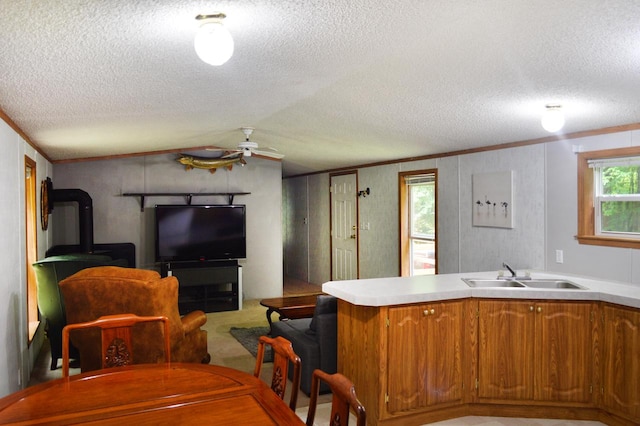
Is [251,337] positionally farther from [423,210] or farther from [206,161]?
[206,161]

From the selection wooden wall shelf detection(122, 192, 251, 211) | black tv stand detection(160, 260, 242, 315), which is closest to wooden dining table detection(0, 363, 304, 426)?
black tv stand detection(160, 260, 242, 315)

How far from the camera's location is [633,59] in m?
2.52

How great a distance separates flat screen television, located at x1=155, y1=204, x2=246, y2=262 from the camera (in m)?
7.01

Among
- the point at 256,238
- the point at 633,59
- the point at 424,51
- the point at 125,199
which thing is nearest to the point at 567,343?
the point at 633,59

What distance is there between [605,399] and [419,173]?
12.1ft

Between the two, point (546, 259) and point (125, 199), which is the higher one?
point (125, 199)

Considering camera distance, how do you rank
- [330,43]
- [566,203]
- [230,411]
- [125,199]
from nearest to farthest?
1. [230,411]
2. [330,43]
3. [566,203]
4. [125,199]

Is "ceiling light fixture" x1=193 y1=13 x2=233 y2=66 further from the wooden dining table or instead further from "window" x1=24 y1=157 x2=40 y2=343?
"window" x1=24 y1=157 x2=40 y2=343

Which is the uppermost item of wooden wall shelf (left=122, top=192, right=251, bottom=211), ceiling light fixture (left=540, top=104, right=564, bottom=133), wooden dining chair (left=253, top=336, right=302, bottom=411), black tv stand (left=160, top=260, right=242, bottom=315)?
ceiling light fixture (left=540, top=104, right=564, bottom=133)

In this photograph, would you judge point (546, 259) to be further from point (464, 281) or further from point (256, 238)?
point (256, 238)

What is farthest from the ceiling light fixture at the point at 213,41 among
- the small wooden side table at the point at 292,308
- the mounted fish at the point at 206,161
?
the mounted fish at the point at 206,161

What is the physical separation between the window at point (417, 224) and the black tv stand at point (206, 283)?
2.41m

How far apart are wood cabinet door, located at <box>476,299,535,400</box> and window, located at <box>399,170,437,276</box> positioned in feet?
9.84

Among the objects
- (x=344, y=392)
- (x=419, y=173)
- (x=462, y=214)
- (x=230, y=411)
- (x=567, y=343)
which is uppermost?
(x=419, y=173)
